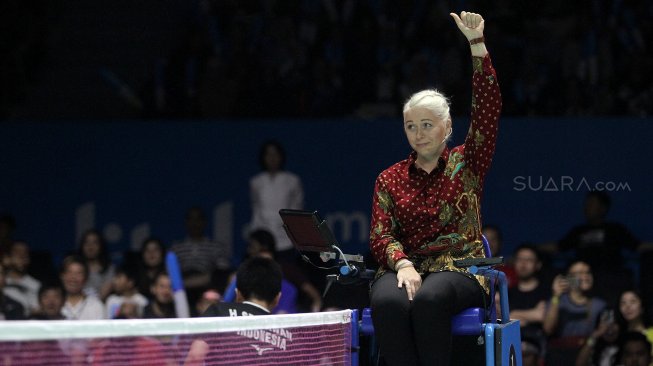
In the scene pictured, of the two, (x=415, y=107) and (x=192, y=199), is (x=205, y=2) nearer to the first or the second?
(x=192, y=199)

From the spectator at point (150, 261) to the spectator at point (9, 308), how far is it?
0.97 metres

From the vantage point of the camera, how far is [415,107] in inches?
208

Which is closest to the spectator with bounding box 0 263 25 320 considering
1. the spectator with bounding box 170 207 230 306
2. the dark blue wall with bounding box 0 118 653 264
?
the spectator with bounding box 170 207 230 306

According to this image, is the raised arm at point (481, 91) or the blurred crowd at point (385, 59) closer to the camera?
the raised arm at point (481, 91)

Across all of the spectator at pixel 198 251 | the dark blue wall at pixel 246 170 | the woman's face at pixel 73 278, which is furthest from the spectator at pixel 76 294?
the dark blue wall at pixel 246 170

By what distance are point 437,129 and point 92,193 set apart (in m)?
6.94

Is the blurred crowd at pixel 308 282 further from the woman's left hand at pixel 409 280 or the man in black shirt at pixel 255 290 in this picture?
the woman's left hand at pixel 409 280

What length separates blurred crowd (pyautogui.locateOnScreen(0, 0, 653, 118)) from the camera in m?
11.2

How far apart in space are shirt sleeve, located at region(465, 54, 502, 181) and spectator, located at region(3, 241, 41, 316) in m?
5.82

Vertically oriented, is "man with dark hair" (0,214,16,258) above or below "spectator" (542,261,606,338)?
above

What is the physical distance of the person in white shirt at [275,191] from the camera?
11031 mm

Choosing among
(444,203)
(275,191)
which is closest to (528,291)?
(275,191)

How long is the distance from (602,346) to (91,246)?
14.6 ft

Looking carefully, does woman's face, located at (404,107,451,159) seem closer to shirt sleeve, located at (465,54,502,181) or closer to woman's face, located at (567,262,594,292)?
shirt sleeve, located at (465,54,502,181)
